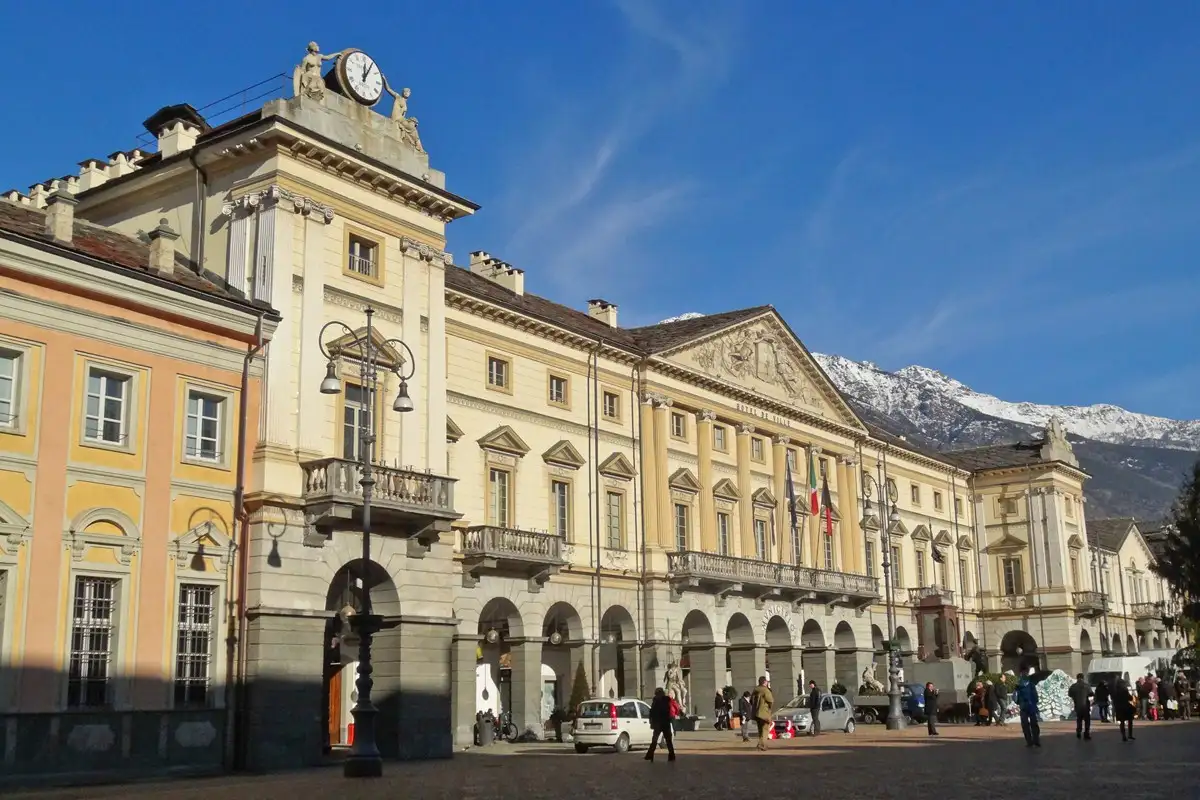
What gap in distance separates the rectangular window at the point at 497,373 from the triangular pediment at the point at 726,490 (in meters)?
12.5

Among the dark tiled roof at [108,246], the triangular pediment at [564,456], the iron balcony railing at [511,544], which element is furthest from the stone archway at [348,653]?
the triangular pediment at [564,456]

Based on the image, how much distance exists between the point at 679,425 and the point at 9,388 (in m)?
29.5

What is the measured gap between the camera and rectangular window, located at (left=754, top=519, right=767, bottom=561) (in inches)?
2130

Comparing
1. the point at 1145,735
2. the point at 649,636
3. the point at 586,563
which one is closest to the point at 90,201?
the point at 586,563

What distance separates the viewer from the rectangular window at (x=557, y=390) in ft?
146

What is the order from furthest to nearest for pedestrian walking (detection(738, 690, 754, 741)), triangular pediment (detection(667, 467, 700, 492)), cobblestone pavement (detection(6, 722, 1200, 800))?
triangular pediment (detection(667, 467, 700, 492)) < pedestrian walking (detection(738, 690, 754, 741)) < cobblestone pavement (detection(6, 722, 1200, 800))

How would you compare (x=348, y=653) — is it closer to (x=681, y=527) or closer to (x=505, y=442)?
(x=505, y=442)

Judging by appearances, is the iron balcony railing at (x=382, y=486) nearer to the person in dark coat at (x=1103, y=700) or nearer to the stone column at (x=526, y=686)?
the stone column at (x=526, y=686)

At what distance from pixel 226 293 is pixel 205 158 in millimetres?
4304

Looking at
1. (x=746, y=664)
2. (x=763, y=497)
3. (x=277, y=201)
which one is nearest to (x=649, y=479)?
(x=763, y=497)

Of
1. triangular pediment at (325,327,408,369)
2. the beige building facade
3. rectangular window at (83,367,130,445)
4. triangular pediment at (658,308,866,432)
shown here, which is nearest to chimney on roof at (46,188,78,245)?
rectangular window at (83,367,130,445)

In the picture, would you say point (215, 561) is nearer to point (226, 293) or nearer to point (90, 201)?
point (226, 293)

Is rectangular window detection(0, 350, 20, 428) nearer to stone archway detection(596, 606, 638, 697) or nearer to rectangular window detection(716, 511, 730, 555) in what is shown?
stone archway detection(596, 606, 638, 697)

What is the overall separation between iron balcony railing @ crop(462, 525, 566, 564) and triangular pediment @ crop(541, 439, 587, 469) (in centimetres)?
312
